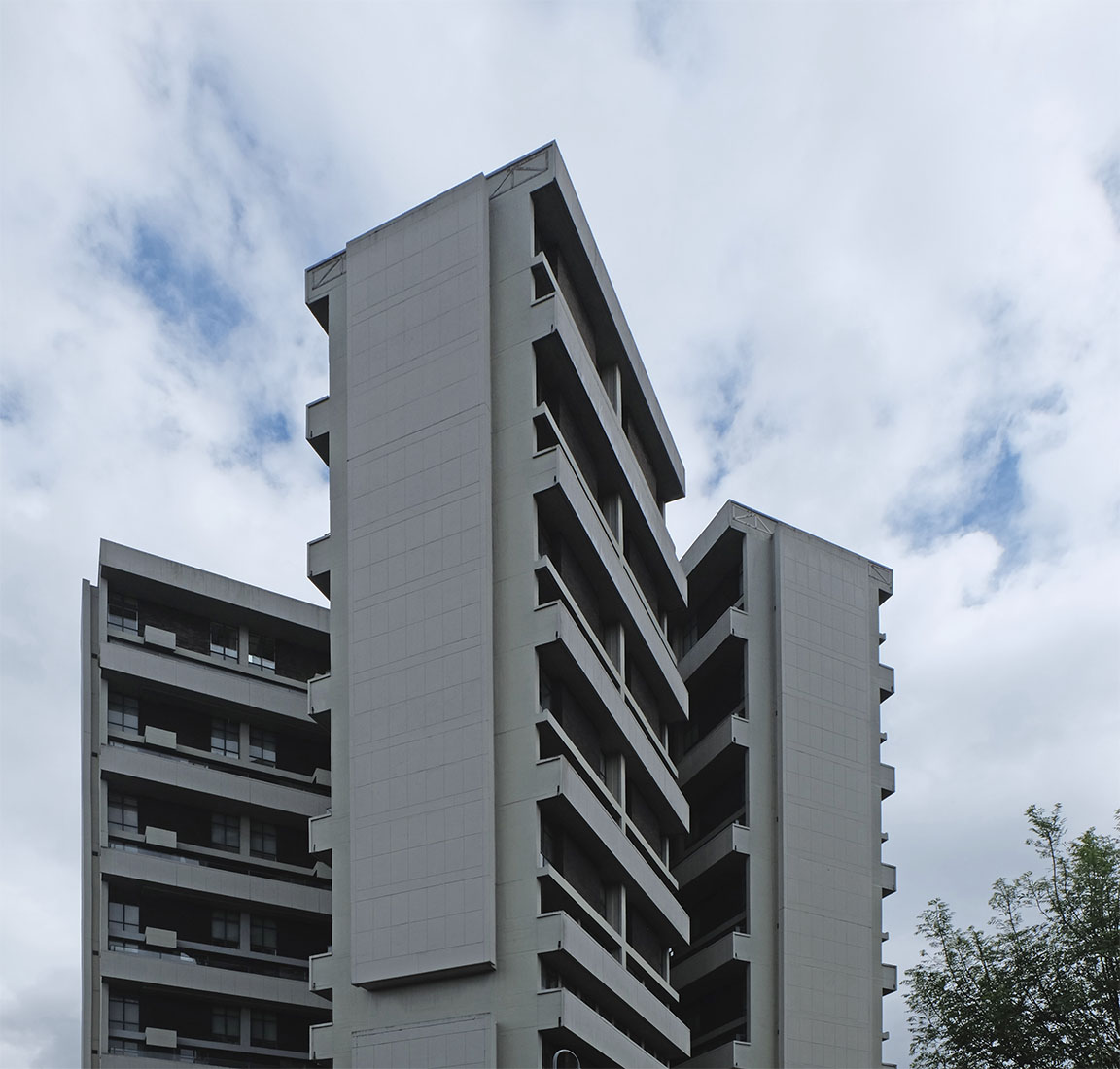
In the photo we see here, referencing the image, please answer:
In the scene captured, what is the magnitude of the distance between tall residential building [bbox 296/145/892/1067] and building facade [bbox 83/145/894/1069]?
0.11m

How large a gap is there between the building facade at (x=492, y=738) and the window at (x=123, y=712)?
4.8 inches

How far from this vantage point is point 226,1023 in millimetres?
53656

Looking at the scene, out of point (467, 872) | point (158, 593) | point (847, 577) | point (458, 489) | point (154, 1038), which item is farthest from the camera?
point (847, 577)

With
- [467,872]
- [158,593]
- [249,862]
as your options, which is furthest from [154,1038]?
[467,872]

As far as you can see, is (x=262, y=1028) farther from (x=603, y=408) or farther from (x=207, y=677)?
(x=603, y=408)

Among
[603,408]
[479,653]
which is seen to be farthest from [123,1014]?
[603,408]

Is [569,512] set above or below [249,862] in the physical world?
above

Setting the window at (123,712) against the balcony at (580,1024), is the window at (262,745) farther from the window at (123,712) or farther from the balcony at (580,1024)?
the balcony at (580,1024)

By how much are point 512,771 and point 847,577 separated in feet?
84.9

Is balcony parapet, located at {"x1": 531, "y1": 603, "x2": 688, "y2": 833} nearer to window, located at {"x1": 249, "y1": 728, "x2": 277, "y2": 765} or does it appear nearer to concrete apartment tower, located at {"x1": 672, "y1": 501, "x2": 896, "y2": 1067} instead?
concrete apartment tower, located at {"x1": 672, "y1": 501, "x2": 896, "y2": 1067}

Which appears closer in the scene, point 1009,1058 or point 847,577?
point 1009,1058

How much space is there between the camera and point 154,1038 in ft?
168

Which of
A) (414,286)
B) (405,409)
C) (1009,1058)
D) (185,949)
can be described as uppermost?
(414,286)

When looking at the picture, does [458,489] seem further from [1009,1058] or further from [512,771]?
[1009,1058]
